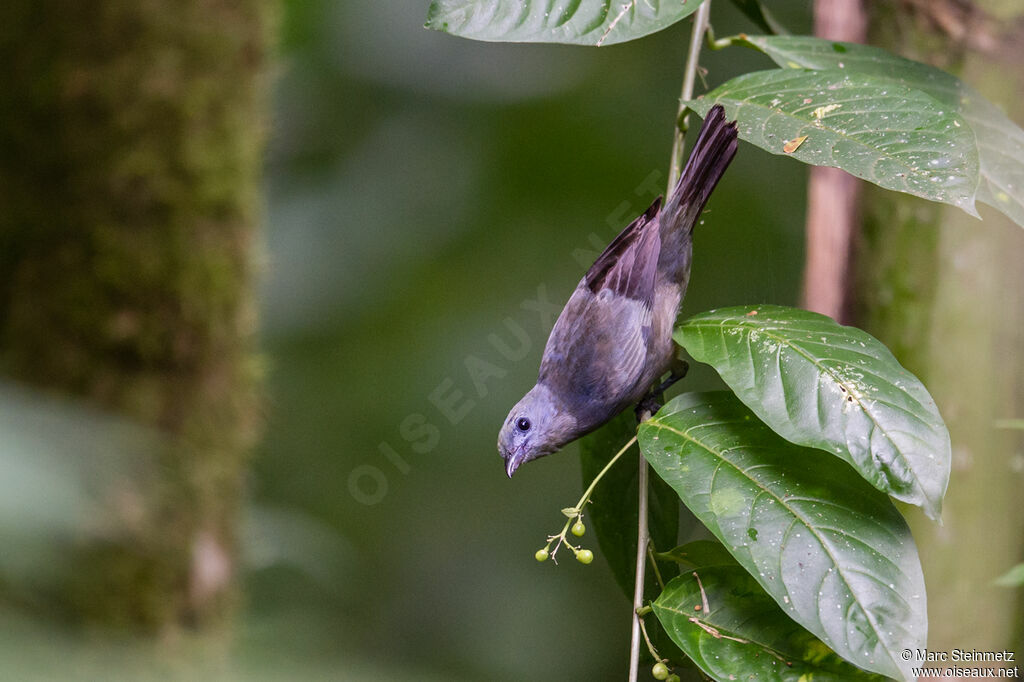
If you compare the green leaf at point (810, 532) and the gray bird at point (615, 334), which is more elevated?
the gray bird at point (615, 334)

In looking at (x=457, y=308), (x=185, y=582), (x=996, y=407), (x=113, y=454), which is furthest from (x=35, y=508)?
(x=457, y=308)

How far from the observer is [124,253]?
229 centimetres

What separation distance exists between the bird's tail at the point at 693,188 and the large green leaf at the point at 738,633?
2.39 ft

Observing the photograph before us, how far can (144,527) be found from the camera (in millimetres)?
2086

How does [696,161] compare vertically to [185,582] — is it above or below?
above

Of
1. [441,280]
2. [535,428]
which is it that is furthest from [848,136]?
[441,280]

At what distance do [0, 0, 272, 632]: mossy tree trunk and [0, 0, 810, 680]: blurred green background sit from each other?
130 cm

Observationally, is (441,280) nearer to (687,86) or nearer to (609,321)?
(609,321)

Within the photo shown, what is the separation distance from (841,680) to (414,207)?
137 inches

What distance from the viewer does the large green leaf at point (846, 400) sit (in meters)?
0.86

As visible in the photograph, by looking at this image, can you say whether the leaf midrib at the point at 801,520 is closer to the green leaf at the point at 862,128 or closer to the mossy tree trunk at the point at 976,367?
the green leaf at the point at 862,128

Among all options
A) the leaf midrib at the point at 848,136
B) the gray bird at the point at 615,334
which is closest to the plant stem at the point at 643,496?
the leaf midrib at the point at 848,136

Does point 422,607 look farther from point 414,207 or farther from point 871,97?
point 871,97

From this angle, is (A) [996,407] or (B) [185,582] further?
(B) [185,582]
